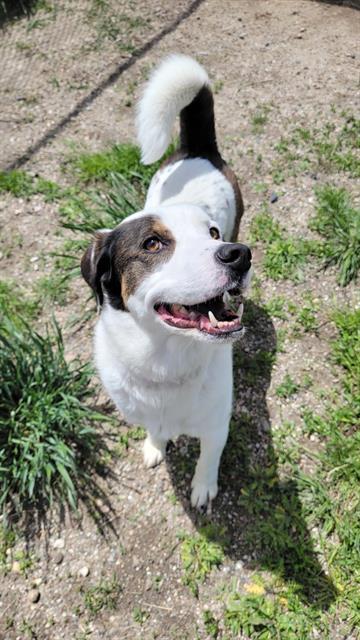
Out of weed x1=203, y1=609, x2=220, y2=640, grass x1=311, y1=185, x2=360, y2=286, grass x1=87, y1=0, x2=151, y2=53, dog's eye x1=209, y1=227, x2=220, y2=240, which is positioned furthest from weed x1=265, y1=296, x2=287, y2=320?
grass x1=87, y1=0, x2=151, y2=53

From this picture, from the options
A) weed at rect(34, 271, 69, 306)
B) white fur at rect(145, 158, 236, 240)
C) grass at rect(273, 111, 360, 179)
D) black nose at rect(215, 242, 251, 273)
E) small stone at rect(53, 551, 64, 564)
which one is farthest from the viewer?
grass at rect(273, 111, 360, 179)

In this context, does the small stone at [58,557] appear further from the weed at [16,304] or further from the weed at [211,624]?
the weed at [16,304]

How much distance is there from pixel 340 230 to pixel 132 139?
1.95 m

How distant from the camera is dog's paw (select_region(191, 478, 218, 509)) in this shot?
2641 mm

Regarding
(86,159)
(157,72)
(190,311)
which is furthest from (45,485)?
(86,159)

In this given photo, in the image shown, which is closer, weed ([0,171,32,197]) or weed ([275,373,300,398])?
weed ([275,373,300,398])

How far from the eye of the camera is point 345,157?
415 centimetres

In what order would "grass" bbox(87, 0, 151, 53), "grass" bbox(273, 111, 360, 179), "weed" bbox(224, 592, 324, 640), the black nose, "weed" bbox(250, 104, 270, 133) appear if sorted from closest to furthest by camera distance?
1. the black nose
2. "weed" bbox(224, 592, 324, 640)
3. "grass" bbox(273, 111, 360, 179)
4. "weed" bbox(250, 104, 270, 133)
5. "grass" bbox(87, 0, 151, 53)

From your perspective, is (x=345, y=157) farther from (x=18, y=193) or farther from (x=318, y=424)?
(x=18, y=193)

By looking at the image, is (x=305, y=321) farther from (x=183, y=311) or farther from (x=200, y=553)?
(x=183, y=311)

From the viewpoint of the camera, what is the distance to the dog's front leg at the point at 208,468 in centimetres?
236

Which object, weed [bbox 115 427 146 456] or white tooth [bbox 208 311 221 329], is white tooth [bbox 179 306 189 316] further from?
weed [bbox 115 427 146 456]

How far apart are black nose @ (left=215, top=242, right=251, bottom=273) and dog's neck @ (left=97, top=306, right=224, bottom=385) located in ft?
1.16

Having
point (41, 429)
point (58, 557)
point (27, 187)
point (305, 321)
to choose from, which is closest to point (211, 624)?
point (58, 557)
